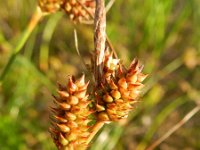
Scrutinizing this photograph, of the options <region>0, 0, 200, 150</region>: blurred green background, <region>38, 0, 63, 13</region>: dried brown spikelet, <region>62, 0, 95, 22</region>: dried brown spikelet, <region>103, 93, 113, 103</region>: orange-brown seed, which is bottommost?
<region>0, 0, 200, 150</region>: blurred green background

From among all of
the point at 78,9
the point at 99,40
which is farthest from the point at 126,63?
the point at 99,40

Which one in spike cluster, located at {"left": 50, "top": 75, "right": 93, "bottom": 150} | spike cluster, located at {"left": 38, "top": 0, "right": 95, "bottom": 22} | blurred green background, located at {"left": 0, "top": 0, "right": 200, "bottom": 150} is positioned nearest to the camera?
spike cluster, located at {"left": 50, "top": 75, "right": 93, "bottom": 150}

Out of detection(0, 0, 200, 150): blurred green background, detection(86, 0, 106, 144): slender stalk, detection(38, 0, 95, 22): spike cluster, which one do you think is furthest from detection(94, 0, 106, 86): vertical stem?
detection(0, 0, 200, 150): blurred green background

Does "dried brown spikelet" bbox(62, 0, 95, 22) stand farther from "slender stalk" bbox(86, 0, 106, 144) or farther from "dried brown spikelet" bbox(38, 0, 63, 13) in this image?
"slender stalk" bbox(86, 0, 106, 144)

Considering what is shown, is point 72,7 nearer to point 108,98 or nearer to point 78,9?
point 78,9

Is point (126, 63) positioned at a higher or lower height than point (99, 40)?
lower

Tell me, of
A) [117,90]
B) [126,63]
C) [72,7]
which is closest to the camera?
[117,90]

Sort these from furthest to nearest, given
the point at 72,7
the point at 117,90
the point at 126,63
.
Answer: the point at 126,63 → the point at 72,7 → the point at 117,90
